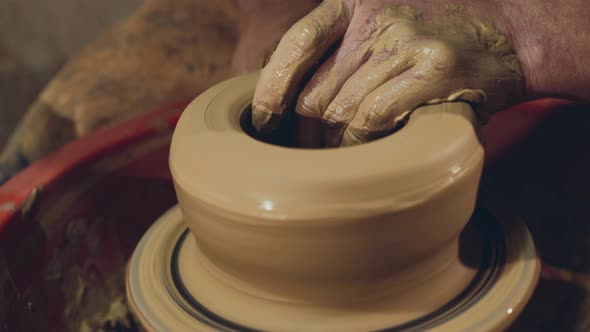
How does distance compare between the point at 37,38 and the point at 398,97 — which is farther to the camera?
the point at 37,38

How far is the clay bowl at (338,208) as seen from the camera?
66 centimetres

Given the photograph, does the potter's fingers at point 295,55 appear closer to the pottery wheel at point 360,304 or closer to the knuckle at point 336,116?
the knuckle at point 336,116

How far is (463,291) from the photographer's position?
0.80 metres

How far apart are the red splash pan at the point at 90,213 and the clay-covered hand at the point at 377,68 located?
0.51 m

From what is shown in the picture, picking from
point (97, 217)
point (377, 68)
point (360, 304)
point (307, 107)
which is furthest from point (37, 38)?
point (360, 304)

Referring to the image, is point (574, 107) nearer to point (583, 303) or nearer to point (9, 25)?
point (583, 303)

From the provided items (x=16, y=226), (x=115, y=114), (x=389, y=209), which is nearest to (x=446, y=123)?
(x=389, y=209)

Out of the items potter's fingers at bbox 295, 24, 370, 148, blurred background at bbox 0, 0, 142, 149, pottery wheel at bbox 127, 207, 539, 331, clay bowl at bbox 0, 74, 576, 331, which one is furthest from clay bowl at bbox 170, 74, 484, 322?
blurred background at bbox 0, 0, 142, 149

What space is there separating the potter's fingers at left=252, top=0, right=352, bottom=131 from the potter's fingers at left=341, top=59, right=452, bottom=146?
12 centimetres

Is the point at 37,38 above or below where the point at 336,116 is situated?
below

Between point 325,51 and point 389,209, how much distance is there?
34 cm

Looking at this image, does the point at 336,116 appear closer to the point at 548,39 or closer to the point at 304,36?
A: the point at 304,36

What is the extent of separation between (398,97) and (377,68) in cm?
7

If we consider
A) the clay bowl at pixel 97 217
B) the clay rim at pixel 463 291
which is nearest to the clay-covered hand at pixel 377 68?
the clay rim at pixel 463 291
